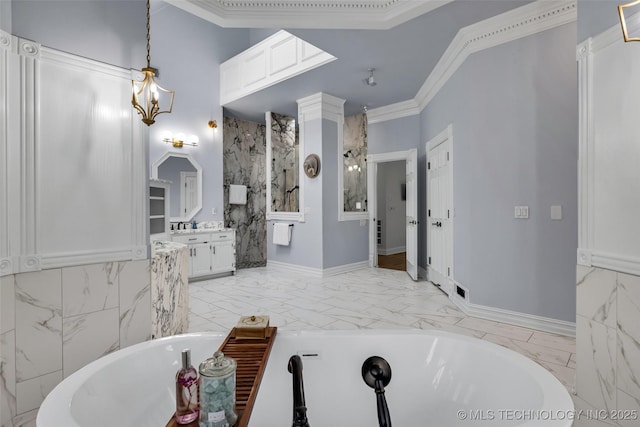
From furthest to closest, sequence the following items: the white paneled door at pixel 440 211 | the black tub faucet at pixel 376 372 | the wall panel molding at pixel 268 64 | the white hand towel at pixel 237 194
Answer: the white hand towel at pixel 237 194 < the wall panel molding at pixel 268 64 < the white paneled door at pixel 440 211 < the black tub faucet at pixel 376 372

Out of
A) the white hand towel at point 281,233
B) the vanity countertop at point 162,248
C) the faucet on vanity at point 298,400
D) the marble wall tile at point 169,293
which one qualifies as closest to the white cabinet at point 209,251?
the white hand towel at point 281,233

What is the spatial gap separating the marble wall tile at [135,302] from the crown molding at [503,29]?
12.2 ft

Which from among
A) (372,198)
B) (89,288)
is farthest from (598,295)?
(372,198)

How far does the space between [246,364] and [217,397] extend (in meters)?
0.38

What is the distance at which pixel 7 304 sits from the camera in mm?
1567

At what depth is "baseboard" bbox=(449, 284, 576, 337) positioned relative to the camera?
2.86m

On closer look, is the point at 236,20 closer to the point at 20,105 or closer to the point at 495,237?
the point at 20,105

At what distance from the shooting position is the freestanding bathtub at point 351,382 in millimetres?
1119

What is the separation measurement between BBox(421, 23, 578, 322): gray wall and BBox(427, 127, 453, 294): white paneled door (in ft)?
1.28

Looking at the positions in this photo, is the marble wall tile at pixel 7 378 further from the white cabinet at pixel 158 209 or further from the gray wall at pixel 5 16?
the white cabinet at pixel 158 209

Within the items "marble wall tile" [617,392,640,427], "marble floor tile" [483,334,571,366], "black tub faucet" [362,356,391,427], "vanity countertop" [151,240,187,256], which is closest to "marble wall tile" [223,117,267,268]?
"vanity countertop" [151,240,187,256]

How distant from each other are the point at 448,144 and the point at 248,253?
437 cm

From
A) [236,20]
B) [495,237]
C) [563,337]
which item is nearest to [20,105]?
[236,20]

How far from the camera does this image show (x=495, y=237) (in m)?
3.23
